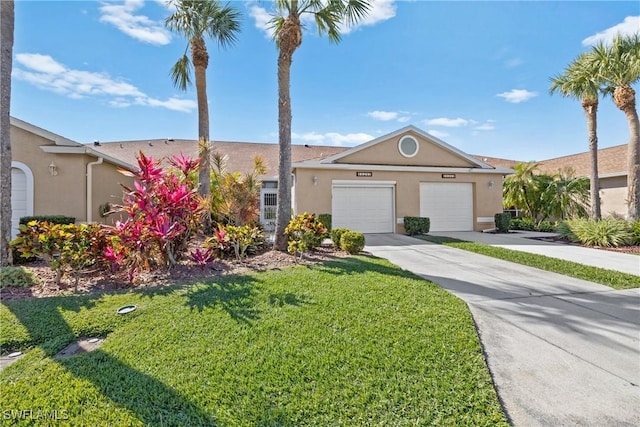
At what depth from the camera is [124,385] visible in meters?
2.67

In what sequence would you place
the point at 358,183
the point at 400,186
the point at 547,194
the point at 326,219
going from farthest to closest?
the point at 547,194 → the point at 400,186 → the point at 358,183 → the point at 326,219

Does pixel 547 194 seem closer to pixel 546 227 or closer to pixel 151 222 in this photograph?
pixel 546 227

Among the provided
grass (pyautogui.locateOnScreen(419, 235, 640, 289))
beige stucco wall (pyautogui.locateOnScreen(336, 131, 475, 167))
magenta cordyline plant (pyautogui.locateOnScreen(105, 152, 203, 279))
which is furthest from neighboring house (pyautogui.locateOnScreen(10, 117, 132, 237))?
grass (pyautogui.locateOnScreen(419, 235, 640, 289))

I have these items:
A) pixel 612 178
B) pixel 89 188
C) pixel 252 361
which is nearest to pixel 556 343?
pixel 252 361

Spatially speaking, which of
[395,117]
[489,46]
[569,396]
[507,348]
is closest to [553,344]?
[507,348]

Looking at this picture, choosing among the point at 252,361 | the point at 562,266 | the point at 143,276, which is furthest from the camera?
the point at 562,266

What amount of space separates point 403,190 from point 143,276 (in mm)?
11462

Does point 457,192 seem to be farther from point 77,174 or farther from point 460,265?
point 77,174

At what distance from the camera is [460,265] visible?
7.50 m

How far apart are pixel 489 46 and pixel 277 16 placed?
326 inches

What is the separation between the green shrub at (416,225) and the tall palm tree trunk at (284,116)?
7351 mm

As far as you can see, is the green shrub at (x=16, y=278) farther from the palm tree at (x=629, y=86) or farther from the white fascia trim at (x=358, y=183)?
the palm tree at (x=629, y=86)

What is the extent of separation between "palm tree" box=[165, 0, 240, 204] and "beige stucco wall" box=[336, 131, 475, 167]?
5.90 metres

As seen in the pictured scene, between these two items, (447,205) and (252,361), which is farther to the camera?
(447,205)
